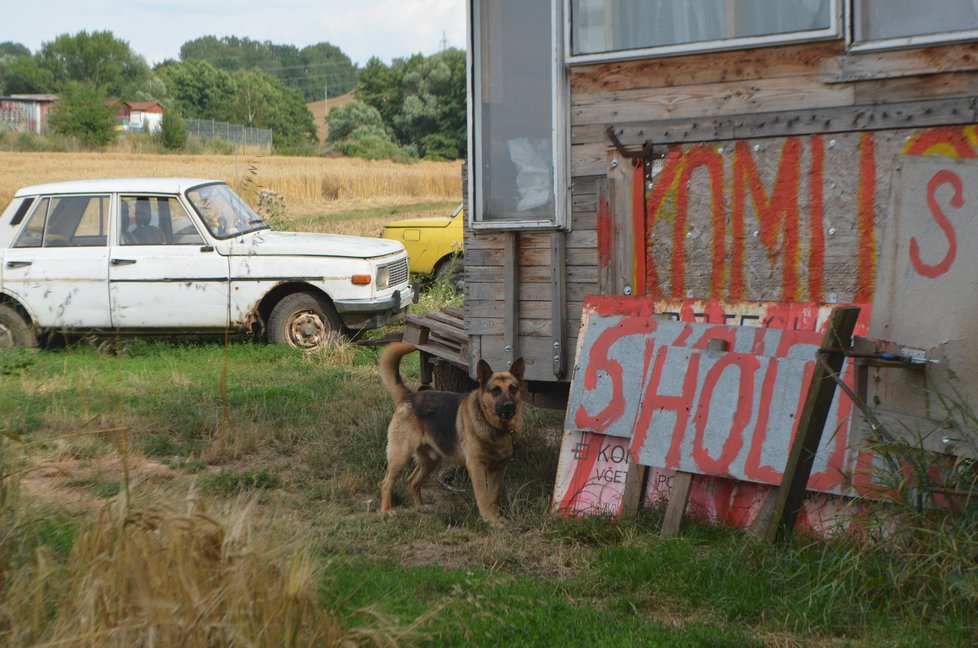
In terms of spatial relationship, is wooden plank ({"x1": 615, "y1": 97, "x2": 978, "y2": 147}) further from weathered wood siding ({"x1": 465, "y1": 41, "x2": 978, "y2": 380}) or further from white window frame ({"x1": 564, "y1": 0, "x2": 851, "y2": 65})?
white window frame ({"x1": 564, "y1": 0, "x2": 851, "y2": 65})

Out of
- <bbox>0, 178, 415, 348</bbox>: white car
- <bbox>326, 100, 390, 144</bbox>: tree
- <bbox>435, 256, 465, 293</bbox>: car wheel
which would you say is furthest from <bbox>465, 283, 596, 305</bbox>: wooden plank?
<bbox>326, 100, 390, 144</bbox>: tree

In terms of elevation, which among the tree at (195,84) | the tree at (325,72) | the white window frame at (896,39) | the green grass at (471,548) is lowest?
the green grass at (471,548)

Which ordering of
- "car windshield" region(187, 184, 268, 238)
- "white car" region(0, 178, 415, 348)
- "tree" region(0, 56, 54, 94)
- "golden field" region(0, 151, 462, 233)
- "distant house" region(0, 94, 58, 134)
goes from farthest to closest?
"tree" region(0, 56, 54, 94), "distant house" region(0, 94, 58, 134), "golden field" region(0, 151, 462, 233), "car windshield" region(187, 184, 268, 238), "white car" region(0, 178, 415, 348)

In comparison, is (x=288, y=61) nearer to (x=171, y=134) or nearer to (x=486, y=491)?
(x=171, y=134)

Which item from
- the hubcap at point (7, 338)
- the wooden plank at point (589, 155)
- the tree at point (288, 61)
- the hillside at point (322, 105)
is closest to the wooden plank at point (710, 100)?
the wooden plank at point (589, 155)

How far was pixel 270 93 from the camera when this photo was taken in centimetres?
8025

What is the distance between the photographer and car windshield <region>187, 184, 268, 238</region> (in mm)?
12062

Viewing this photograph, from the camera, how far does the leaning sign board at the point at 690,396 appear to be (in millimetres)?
5625

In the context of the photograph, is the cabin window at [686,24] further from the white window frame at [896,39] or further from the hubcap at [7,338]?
the hubcap at [7,338]

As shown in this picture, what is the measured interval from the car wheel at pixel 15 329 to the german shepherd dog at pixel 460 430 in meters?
6.54

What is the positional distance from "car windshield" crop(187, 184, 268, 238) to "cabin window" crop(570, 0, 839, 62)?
6629 millimetres

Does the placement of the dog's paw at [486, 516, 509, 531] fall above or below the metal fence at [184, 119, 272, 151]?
below

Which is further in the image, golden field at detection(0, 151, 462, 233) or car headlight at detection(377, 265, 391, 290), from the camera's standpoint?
golden field at detection(0, 151, 462, 233)

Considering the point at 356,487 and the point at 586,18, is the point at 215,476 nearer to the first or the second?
the point at 356,487
